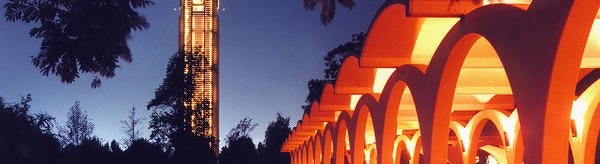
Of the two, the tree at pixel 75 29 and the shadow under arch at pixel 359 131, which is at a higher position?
the shadow under arch at pixel 359 131

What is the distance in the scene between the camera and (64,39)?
5.62 m

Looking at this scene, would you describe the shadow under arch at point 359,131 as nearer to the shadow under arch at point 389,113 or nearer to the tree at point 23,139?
the shadow under arch at point 389,113

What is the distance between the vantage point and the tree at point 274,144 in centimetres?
6496

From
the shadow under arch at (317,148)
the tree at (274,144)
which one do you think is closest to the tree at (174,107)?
the shadow under arch at (317,148)

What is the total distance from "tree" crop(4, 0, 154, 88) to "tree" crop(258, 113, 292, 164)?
56.5 meters

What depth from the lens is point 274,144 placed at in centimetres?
6788

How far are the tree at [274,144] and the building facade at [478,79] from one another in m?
43.3

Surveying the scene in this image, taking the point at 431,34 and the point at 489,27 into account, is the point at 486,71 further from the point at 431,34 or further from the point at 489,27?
the point at 489,27

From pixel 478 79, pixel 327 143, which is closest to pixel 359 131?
pixel 478 79

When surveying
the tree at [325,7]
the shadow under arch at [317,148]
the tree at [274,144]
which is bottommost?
the tree at [325,7]

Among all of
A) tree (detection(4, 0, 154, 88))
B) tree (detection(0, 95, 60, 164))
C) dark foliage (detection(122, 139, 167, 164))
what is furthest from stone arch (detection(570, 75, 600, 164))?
dark foliage (detection(122, 139, 167, 164))

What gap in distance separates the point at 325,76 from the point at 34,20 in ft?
131

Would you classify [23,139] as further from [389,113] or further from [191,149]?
[389,113]

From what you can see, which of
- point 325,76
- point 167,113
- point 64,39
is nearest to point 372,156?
point 167,113
